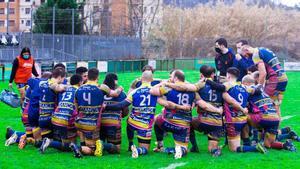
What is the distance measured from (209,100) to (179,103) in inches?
26.8

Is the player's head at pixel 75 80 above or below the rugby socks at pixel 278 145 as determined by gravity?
above

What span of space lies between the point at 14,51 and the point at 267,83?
92.2 ft

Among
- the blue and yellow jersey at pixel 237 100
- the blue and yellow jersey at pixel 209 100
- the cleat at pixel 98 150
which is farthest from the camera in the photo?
the blue and yellow jersey at pixel 237 100

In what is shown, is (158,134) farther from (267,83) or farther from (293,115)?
(293,115)

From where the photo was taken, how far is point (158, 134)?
1104 centimetres

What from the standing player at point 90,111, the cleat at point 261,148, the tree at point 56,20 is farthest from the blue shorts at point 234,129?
the tree at point 56,20

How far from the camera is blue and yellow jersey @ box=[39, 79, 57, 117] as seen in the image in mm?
11023

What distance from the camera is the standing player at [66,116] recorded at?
10.6 meters

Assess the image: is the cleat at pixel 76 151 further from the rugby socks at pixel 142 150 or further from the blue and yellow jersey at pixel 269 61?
the blue and yellow jersey at pixel 269 61

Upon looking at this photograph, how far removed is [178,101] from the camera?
411 inches

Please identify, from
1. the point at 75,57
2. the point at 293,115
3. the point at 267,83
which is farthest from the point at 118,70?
the point at 267,83

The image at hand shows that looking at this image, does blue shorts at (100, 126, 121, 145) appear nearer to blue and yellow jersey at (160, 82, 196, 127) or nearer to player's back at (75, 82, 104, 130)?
player's back at (75, 82, 104, 130)

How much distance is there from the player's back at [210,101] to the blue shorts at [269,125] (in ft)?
3.29

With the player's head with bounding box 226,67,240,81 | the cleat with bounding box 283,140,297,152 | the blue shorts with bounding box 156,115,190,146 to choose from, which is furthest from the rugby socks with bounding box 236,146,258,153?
the player's head with bounding box 226,67,240,81
